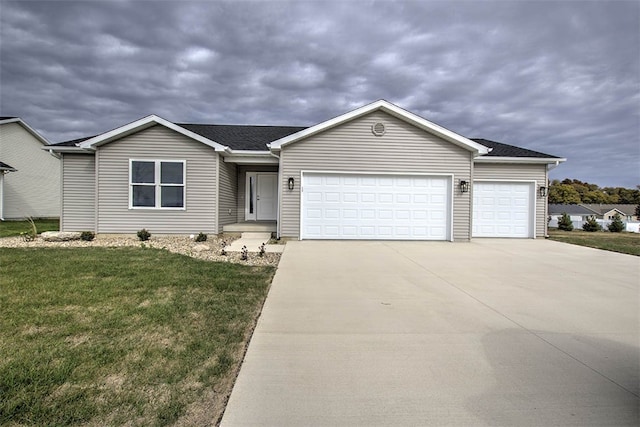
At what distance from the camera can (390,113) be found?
1086 cm

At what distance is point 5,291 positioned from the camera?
4680 mm

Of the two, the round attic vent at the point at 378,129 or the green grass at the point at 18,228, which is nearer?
the round attic vent at the point at 378,129

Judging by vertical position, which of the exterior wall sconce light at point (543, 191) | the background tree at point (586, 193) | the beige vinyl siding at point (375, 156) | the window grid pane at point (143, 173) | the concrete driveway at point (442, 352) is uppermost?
the background tree at point (586, 193)

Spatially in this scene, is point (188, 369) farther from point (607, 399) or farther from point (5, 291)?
point (5, 291)

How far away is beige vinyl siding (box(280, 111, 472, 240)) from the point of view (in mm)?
10727

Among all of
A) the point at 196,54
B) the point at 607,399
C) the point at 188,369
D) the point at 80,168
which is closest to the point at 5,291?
the point at 188,369

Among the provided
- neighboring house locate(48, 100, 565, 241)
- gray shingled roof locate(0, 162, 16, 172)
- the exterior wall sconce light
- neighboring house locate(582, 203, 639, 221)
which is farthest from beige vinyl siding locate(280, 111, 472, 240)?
neighboring house locate(582, 203, 639, 221)

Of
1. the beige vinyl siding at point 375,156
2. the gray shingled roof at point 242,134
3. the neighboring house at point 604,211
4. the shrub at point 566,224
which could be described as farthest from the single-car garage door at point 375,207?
the neighboring house at point 604,211

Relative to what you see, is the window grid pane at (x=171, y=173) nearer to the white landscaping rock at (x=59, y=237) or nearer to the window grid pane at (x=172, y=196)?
the window grid pane at (x=172, y=196)

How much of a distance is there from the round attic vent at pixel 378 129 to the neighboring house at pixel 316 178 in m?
0.03

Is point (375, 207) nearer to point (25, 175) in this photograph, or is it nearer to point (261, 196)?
point (261, 196)

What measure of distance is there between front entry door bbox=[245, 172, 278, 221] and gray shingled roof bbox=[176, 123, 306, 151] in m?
1.44

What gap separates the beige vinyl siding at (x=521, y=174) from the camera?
40.8ft

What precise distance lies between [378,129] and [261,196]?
19.1 feet
